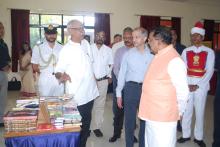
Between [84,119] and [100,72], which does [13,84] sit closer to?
[100,72]

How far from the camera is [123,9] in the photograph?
9961 mm

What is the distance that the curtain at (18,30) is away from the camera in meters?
8.62

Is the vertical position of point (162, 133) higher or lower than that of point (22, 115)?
lower

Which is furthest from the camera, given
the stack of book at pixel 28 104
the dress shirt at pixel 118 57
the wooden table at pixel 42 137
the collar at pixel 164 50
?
the dress shirt at pixel 118 57

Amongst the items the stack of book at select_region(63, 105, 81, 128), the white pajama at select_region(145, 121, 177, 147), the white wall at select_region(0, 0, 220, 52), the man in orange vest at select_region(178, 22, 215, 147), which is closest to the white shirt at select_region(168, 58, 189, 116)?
the white pajama at select_region(145, 121, 177, 147)

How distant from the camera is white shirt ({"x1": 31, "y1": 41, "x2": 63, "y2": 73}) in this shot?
3.43 metres

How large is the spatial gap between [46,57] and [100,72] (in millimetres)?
1029

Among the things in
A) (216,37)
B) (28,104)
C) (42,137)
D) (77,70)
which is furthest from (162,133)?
(216,37)

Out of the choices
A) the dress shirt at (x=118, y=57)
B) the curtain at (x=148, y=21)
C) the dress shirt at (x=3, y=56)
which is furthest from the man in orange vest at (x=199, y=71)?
the curtain at (x=148, y=21)

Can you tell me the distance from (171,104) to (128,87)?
0.95m

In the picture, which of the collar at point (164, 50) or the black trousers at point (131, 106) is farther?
the black trousers at point (131, 106)

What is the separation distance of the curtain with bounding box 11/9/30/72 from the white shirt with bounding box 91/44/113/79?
517cm

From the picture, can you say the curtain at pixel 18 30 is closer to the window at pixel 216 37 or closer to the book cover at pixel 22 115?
the book cover at pixel 22 115

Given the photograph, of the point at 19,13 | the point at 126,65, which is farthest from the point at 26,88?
the point at 126,65
